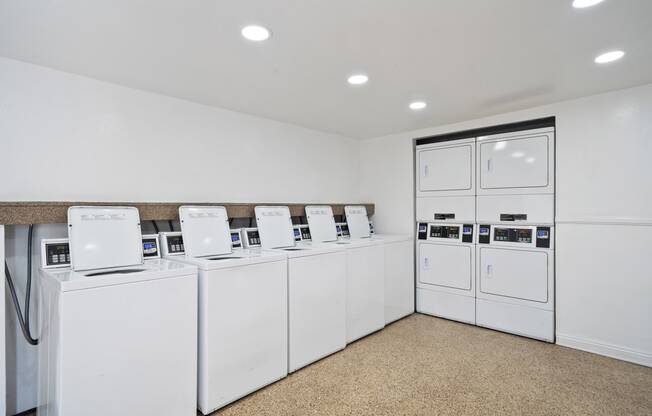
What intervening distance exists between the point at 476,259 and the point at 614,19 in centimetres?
248

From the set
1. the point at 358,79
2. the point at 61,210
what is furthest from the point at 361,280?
the point at 61,210

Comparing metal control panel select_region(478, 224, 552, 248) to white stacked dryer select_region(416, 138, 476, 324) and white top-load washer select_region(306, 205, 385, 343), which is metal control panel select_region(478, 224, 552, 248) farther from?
white top-load washer select_region(306, 205, 385, 343)

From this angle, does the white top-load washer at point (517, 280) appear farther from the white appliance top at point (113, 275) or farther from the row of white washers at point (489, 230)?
the white appliance top at point (113, 275)

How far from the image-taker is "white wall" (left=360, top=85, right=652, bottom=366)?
2.68 meters

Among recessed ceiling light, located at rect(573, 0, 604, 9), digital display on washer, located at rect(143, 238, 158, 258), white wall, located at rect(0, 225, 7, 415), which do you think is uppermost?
recessed ceiling light, located at rect(573, 0, 604, 9)

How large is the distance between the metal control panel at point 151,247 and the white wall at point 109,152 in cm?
36

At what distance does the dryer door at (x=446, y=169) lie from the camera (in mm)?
3710

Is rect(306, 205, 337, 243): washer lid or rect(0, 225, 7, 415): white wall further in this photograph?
rect(306, 205, 337, 243): washer lid

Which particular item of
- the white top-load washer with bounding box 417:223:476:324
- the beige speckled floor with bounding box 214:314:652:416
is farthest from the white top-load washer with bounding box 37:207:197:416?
the white top-load washer with bounding box 417:223:476:324

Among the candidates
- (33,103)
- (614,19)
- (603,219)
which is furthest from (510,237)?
(33,103)

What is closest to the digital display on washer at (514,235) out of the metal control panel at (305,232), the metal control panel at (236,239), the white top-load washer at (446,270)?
the white top-load washer at (446,270)

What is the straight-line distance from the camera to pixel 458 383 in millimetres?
2416

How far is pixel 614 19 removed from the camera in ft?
5.57

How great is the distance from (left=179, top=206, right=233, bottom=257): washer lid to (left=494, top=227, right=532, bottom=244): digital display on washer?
2.71m
